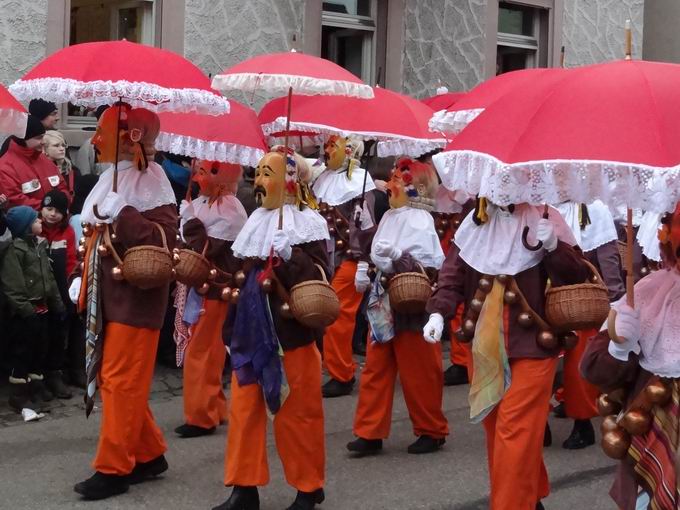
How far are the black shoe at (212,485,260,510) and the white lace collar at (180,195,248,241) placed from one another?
187 cm

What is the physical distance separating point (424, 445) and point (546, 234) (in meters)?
2.24

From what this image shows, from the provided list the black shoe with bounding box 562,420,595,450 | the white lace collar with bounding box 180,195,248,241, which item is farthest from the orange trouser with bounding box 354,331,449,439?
the white lace collar with bounding box 180,195,248,241

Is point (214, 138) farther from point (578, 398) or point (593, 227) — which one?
point (578, 398)

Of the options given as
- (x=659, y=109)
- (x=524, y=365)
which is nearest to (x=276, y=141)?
(x=524, y=365)

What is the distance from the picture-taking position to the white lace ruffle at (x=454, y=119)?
5.43 m

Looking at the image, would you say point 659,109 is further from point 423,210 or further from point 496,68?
point 496,68

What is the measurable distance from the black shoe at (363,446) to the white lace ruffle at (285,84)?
2.18 metres

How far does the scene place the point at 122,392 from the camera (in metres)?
5.36

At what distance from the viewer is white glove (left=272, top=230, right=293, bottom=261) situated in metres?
5.11

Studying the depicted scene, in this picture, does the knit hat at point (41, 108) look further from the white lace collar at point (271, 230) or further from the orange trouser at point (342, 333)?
the white lace collar at point (271, 230)

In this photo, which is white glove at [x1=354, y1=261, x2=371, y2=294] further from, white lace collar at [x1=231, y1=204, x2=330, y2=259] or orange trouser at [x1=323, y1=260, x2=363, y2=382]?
white lace collar at [x1=231, y1=204, x2=330, y2=259]

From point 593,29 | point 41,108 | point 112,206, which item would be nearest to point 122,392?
point 112,206

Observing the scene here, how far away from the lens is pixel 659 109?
326cm

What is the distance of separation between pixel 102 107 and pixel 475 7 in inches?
277
